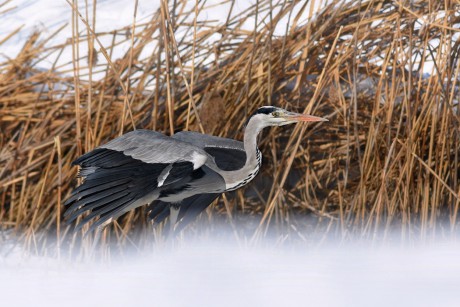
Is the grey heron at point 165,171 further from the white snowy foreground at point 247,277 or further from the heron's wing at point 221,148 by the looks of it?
A: the white snowy foreground at point 247,277

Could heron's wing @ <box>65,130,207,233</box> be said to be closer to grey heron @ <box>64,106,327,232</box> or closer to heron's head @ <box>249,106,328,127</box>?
grey heron @ <box>64,106,327,232</box>

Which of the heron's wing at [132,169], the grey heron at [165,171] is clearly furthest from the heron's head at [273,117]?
the heron's wing at [132,169]

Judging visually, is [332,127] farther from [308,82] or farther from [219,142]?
[219,142]

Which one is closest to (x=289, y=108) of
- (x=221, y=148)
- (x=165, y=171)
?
(x=221, y=148)

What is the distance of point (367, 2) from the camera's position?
3.72 m

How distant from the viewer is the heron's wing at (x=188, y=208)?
10.4 feet

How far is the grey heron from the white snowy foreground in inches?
6.9

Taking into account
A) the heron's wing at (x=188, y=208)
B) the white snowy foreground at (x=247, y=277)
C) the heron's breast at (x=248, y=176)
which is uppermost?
the heron's breast at (x=248, y=176)

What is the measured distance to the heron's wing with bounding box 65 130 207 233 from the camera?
279 cm

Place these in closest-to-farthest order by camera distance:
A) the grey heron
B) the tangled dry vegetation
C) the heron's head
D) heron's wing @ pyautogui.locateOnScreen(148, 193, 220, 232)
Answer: the grey heron < the heron's head < heron's wing @ pyautogui.locateOnScreen(148, 193, 220, 232) < the tangled dry vegetation

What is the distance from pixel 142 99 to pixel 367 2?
909 mm

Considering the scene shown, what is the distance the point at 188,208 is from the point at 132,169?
1.17 feet

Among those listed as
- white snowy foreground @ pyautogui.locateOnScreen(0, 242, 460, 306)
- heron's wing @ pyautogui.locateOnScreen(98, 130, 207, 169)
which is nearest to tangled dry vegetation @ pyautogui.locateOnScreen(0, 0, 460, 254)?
white snowy foreground @ pyautogui.locateOnScreen(0, 242, 460, 306)

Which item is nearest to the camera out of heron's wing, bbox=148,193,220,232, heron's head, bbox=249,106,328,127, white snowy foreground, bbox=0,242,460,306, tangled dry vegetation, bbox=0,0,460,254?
white snowy foreground, bbox=0,242,460,306
